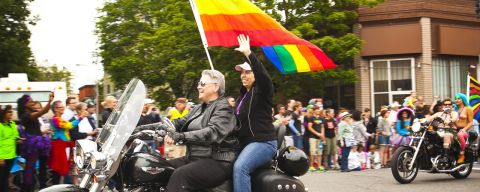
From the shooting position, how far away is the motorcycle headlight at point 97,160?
4973 millimetres

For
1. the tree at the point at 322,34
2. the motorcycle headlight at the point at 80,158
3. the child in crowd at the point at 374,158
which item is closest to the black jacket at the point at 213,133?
the motorcycle headlight at the point at 80,158

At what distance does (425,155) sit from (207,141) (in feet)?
25.8

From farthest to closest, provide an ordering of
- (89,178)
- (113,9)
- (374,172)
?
(113,9) → (374,172) → (89,178)

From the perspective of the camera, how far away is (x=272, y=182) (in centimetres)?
578

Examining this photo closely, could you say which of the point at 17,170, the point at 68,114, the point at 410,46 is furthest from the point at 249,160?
the point at 410,46

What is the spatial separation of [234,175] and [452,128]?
8129 mm

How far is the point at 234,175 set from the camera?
5594 mm

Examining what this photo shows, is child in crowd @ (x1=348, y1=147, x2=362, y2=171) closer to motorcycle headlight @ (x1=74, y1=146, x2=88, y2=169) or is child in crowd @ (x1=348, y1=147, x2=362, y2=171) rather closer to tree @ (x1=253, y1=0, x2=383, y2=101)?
tree @ (x1=253, y1=0, x2=383, y2=101)

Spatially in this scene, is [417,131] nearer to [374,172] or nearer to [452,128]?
[452,128]

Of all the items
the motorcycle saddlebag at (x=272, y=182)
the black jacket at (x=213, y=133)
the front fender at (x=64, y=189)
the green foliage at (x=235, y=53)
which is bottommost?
the motorcycle saddlebag at (x=272, y=182)

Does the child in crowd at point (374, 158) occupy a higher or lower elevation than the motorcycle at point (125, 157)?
lower

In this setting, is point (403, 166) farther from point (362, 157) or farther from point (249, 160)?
point (249, 160)

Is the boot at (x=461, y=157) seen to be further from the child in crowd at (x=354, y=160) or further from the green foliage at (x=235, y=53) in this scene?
the green foliage at (x=235, y=53)

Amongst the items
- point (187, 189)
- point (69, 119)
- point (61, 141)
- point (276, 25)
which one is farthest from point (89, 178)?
point (69, 119)
